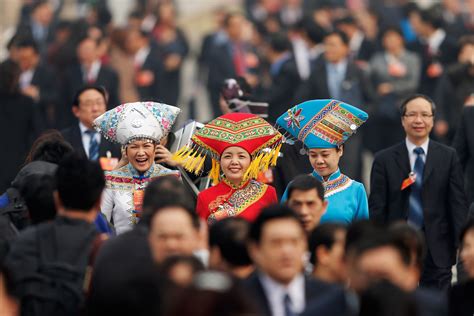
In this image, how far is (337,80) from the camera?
18312 millimetres

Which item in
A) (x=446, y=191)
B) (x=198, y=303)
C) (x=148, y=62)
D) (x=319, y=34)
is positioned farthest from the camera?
(x=148, y=62)

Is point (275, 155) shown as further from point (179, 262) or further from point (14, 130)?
point (14, 130)

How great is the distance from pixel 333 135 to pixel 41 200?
9.53 ft

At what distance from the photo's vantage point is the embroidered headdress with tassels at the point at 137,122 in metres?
11.7

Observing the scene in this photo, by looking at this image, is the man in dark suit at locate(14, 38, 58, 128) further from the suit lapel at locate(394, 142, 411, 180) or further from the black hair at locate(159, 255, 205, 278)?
the black hair at locate(159, 255, 205, 278)

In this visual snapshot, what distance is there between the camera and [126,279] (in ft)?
26.1

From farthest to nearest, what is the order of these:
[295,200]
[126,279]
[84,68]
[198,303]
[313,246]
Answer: [84,68]
[295,200]
[313,246]
[126,279]
[198,303]

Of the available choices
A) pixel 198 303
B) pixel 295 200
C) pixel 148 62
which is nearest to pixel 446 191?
pixel 295 200

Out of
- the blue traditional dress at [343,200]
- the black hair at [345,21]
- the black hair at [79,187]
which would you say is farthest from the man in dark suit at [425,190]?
the black hair at [345,21]

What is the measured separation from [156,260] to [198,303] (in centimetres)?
160

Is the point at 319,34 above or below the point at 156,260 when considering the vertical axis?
above

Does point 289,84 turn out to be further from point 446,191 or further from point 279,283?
point 279,283

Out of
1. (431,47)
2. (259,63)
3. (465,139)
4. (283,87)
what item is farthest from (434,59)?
(465,139)

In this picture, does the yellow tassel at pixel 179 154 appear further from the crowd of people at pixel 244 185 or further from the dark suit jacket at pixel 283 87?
the dark suit jacket at pixel 283 87
